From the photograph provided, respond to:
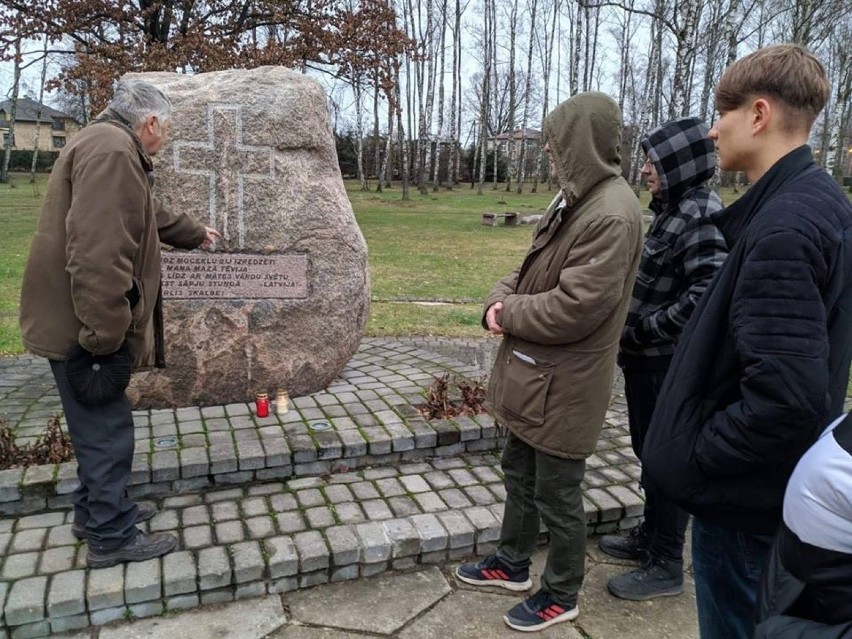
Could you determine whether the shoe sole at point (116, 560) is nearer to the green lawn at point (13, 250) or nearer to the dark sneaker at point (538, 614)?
the dark sneaker at point (538, 614)

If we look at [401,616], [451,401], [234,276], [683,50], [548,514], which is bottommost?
[401,616]

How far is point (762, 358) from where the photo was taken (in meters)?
1.47

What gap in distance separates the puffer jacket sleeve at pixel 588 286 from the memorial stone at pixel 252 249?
243 cm

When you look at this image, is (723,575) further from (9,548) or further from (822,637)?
(9,548)

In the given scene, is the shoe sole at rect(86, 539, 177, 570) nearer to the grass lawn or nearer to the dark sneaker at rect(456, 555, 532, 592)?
the dark sneaker at rect(456, 555, 532, 592)

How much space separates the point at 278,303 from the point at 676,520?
2.76 meters

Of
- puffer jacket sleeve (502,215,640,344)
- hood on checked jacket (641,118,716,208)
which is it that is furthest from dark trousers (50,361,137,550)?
hood on checked jacket (641,118,716,208)

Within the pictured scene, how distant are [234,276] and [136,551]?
6.58ft

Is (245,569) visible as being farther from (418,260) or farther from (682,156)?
(418,260)

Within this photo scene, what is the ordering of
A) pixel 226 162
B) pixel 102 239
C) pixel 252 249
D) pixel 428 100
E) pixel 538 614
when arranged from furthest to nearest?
pixel 428 100 → pixel 252 249 → pixel 226 162 → pixel 538 614 → pixel 102 239

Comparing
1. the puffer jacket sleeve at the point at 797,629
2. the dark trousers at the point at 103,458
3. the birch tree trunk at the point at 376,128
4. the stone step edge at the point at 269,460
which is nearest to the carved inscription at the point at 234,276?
the stone step edge at the point at 269,460

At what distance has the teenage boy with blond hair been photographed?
1.46m

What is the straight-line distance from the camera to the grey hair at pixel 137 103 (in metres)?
2.62

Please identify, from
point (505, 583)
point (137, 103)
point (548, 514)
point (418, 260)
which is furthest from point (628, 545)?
point (418, 260)
